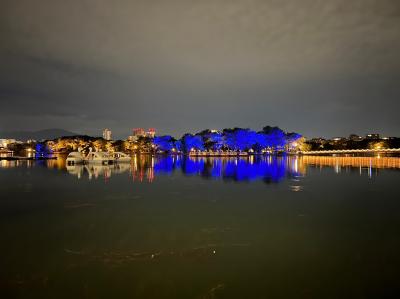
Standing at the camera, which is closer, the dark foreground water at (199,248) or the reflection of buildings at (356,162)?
the dark foreground water at (199,248)

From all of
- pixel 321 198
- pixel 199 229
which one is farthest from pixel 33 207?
pixel 321 198

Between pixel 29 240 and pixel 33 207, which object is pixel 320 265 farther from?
pixel 33 207

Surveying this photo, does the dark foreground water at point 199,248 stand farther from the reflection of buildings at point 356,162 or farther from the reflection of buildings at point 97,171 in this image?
the reflection of buildings at point 356,162

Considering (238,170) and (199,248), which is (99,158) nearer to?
(238,170)

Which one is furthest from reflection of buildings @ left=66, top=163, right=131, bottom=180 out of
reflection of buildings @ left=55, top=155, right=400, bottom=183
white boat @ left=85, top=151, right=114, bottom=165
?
white boat @ left=85, top=151, right=114, bottom=165

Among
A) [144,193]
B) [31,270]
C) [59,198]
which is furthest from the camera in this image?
[144,193]

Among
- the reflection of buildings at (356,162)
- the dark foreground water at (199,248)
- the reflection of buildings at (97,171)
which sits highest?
the reflection of buildings at (356,162)

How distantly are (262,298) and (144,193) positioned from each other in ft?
61.4

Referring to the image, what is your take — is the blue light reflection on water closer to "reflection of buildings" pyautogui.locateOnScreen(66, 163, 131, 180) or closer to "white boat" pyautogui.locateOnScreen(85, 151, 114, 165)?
"reflection of buildings" pyautogui.locateOnScreen(66, 163, 131, 180)

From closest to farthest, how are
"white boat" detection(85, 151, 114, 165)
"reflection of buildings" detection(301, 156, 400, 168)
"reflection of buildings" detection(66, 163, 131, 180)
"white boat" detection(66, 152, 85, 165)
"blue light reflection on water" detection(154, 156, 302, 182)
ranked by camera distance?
1. "blue light reflection on water" detection(154, 156, 302, 182)
2. "reflection of buildings" detection(66, 163, 131, 180)
3. "white boat" detection(66, 152, 85, 165)
4. "white boat" detection(85, 151, 114, 165)
5. "reflection of buildings" detection(301, 156, 400, 168)

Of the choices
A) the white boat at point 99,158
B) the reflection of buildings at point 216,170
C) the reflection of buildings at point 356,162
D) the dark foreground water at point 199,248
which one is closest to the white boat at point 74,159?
the white boat at point 99,158

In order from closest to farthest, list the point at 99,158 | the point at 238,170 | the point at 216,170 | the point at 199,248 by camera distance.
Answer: the point at 199,248
the point at 238,170
the point at 216,170
the point at 99,158

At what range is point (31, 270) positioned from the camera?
998 centimetres

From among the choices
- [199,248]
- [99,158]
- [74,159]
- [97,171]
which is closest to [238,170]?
[97,171]
